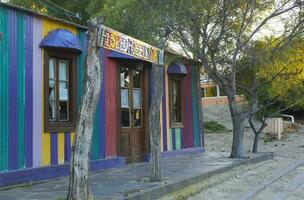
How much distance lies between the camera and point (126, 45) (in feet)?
32.1

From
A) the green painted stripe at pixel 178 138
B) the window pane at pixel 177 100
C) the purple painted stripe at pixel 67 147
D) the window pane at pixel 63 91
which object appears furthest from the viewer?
the window pane at pixel 177 100

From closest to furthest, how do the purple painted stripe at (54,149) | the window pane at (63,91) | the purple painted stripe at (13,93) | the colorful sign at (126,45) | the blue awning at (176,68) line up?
the colorful sign at (126,45), the purple painted stripe at (13,93), the purple painted stripe at (54,149), the window pane at (63,91), the blue awning at (176,68)

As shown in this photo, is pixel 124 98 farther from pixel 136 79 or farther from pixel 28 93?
pixel 28 93

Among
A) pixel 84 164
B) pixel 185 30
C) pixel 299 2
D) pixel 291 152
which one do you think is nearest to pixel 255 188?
pixel 84 164

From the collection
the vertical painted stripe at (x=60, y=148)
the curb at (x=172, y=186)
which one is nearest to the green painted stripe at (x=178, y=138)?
the curb at (x=172, y=186)

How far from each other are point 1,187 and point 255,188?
5463mm

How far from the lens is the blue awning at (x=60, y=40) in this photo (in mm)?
11765

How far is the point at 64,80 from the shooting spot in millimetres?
12617

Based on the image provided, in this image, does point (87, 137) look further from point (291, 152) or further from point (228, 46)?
point (291, 152)

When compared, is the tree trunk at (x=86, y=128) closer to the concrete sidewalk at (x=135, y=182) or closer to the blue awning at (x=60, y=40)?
the concrete sidewalk at (x=135, y=182)

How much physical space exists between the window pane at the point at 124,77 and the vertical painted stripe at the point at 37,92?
145 inches

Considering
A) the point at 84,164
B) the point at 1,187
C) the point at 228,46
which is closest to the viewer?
the point at 84,164

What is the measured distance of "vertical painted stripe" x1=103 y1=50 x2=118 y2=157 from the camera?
1411 centimetres

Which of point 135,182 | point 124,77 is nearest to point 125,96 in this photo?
point 124,77
